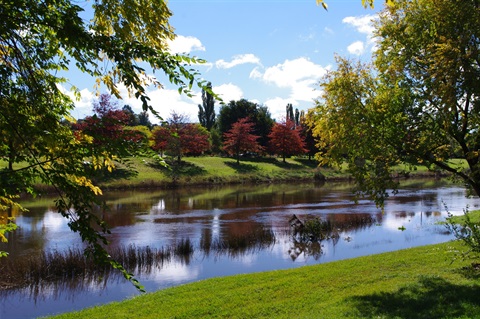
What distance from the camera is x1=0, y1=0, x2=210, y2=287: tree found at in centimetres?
340

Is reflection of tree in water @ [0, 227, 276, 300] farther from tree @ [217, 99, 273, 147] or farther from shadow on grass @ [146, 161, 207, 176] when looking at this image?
tree @ [217, 99, 273, 147]

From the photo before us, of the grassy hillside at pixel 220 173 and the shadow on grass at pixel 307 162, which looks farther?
the shadow on grass at pixel 307 162

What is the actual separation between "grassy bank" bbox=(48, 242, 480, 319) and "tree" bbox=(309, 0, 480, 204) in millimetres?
2262

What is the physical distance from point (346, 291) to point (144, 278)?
6.79m

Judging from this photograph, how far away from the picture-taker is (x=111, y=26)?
16.1 ft

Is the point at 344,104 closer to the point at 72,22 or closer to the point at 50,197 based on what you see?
the point at 72,22

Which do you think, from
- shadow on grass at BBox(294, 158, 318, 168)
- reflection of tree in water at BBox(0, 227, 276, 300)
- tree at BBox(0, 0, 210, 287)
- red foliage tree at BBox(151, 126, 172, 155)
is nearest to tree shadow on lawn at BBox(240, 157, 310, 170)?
shadow on grass at BBox(294, 158, 318, 168)

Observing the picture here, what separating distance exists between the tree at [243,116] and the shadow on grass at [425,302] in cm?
6869

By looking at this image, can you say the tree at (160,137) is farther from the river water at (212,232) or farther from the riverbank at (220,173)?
the riverbank at (220,173)

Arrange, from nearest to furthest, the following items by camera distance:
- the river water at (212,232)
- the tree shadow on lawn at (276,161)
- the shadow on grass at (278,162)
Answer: the river water at (212,232), the tree shadow on lawn at (276,161), the shadow on grass at (278,162)

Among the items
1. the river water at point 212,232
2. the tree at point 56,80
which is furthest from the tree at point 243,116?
the tree at point 56,80

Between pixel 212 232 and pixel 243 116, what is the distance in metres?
58.1

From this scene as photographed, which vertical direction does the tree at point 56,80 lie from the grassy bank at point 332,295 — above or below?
above

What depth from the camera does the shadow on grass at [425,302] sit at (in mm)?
7344
